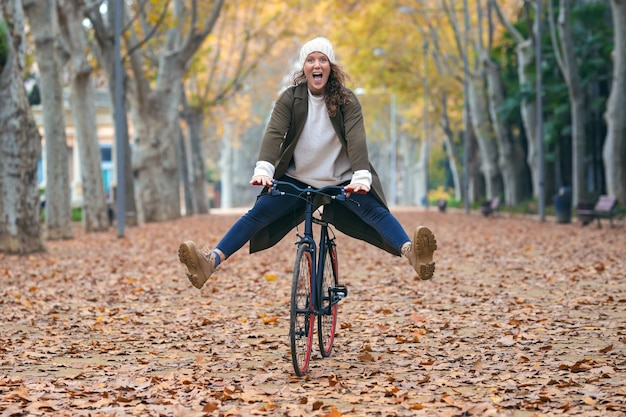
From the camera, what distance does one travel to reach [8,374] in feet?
23.6

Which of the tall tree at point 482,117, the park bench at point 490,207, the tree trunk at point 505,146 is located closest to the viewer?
the park bench at point 490,207

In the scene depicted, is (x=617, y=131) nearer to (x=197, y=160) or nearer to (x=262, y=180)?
(x=197, y=160)

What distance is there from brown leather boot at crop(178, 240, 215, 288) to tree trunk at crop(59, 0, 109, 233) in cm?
1937

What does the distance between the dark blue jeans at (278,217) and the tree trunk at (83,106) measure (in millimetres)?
19220

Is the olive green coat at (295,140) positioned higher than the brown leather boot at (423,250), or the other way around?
the olive green coat at (295,140)

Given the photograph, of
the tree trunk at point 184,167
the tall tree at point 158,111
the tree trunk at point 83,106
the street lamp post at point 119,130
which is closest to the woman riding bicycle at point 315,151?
the street lamp post at point 119,130

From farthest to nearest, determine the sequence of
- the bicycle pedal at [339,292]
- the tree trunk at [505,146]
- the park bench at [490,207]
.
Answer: the tree trunk at [505,146]
the park bench at [490,207]
the bicycle pedal at [339,292]

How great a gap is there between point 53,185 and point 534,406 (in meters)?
18.1

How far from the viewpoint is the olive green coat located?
700cm

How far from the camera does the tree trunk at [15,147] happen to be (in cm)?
1755

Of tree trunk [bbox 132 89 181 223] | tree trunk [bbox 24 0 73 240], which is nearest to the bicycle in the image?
tree trunk [bbox 24 0 73 240]

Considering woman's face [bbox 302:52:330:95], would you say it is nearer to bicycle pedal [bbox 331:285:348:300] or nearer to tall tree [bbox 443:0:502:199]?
bicycle pedal [bbox 331:285:348:300]

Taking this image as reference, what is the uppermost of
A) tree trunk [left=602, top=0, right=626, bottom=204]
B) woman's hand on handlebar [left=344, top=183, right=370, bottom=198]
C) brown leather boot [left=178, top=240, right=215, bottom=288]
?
tree trunk [left=602, top=0, right=626, bottom=204]

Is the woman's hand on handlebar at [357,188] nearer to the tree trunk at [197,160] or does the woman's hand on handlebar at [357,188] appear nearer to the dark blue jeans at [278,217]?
the dark blue jeans at [278,217]
